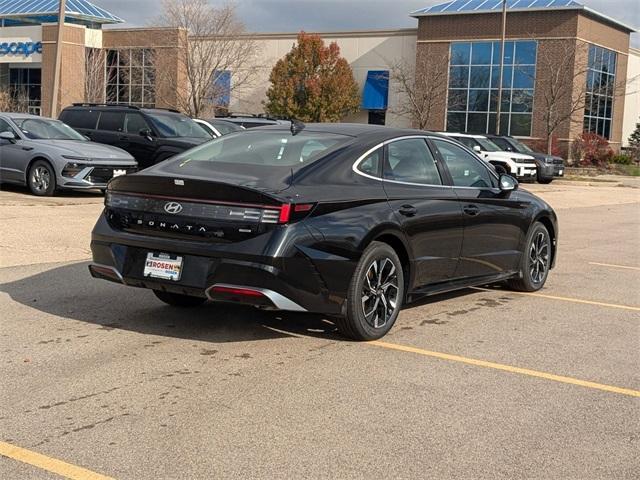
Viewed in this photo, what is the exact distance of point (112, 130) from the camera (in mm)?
18312

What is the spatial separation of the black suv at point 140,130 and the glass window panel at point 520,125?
103ft

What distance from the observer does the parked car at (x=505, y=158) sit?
2856cm

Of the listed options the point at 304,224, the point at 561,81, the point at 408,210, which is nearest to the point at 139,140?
the point at 408,210

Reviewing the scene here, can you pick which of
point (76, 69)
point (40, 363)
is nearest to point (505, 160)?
point (40, 363)

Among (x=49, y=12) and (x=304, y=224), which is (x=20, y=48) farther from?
(x=304, y=224)

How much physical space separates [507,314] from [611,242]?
6.91m

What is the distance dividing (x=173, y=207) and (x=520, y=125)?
43217mm

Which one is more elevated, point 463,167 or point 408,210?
point 463,167

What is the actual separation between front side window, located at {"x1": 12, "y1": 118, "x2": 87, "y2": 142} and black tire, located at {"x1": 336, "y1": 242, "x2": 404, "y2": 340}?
1148cm

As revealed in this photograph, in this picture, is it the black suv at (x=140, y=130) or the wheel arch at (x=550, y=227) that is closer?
the wheel arch at (x=550, y=227)

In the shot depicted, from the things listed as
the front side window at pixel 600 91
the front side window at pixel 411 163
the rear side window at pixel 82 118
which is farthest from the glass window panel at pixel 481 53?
the front side window at pixel 411 163

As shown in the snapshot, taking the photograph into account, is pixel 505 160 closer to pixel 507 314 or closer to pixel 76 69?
pixel 507 314

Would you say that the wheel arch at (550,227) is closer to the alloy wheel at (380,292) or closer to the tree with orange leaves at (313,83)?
the alloy wheel at (380,292)

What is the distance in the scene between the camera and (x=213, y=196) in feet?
18.3
